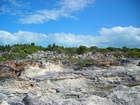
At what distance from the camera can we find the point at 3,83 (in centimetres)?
1395

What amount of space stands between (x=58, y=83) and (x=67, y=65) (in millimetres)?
8117

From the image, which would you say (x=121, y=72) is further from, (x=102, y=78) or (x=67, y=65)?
(x=67, y=65)

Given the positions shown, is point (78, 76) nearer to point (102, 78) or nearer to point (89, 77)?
point (89, 77)

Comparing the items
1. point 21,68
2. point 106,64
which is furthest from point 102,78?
point 21,68

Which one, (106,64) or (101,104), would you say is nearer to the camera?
(101,104)

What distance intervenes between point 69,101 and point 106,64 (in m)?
15.3

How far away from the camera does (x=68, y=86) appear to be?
15.6 m

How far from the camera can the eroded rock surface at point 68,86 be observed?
6219 millimetres

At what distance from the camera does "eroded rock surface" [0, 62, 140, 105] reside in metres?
6.22

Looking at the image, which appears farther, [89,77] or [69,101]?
[89,77]

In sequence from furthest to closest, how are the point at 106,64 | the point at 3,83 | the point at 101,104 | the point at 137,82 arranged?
the point at 106,64, the point at 137,82, the point at 3,83, the point at 101,104

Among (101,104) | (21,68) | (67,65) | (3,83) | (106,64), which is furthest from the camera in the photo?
(67,65)

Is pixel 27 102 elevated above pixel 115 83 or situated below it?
above

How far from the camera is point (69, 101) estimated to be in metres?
6.16
